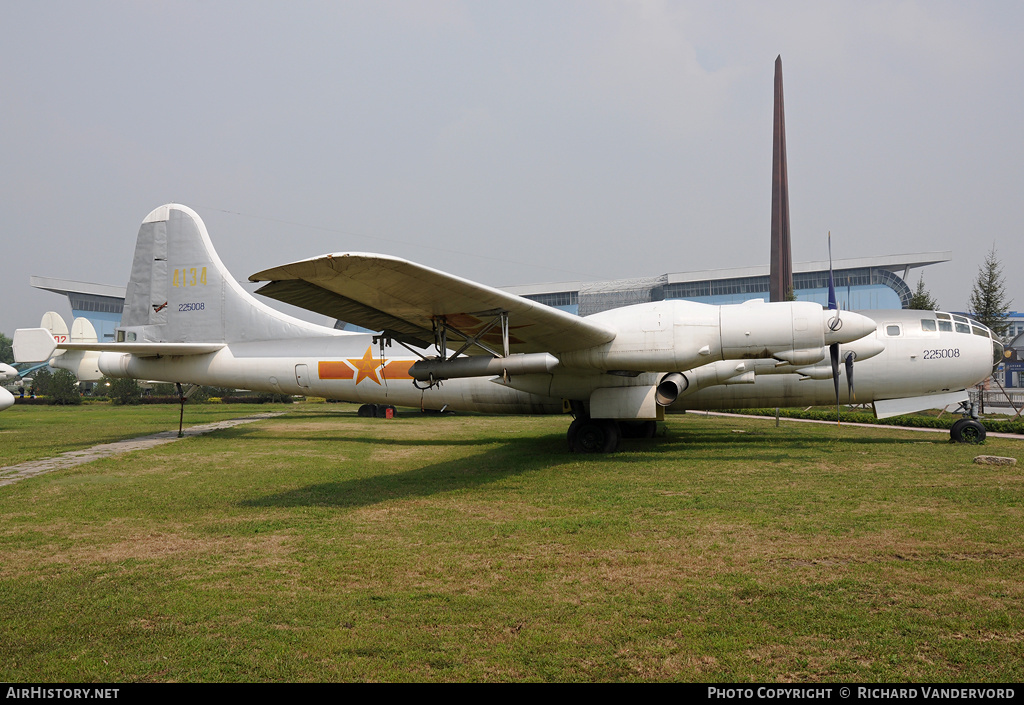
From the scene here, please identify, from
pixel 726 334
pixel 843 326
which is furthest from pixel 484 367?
pixel 843 326

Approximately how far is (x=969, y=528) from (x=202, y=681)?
7293 millimetres

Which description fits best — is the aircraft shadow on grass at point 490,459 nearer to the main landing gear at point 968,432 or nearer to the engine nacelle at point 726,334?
the main landing gear at point 968,432

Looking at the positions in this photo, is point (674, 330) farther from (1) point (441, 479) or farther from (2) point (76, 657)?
(2) point (76, 657)

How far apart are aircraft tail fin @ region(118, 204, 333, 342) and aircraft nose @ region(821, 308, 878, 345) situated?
13.0 metres

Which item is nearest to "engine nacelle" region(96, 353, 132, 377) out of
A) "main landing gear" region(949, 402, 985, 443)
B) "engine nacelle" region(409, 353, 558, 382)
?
"engine nacelle" region(409, 353, 558, 382)

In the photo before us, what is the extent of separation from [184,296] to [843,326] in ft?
55.6

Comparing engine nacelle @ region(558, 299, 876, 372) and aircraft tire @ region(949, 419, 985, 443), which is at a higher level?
engine nacelle @ region(558, 299, 876, 372)

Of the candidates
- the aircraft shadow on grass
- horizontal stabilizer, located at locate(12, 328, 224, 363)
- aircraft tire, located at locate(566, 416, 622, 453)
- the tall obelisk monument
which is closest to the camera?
the aircraft shadow on grass

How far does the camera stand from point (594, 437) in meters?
13.9

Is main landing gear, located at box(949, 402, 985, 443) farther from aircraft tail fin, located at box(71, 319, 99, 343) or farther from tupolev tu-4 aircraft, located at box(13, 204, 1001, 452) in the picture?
aircraft tail fin, located at box(71, 319, 99, 343)

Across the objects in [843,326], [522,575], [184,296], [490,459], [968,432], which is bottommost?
[522,575]

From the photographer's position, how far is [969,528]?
261 inches

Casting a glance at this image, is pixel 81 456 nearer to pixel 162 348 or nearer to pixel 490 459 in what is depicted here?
pixel 162 348

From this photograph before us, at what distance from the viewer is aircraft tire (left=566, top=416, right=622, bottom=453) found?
544 inches
